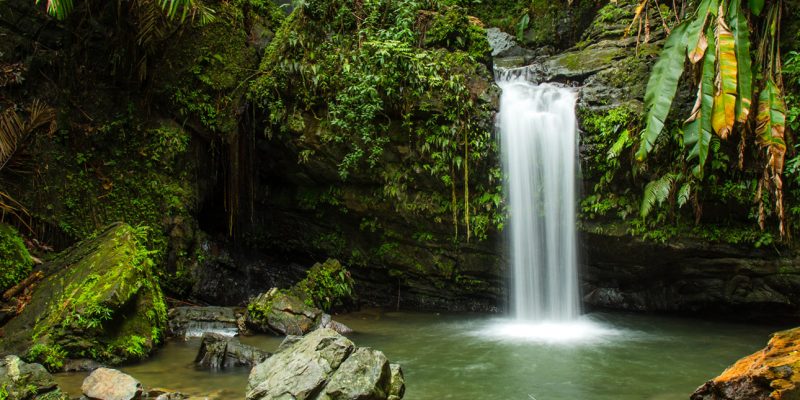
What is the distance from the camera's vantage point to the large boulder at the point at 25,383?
3992 mm

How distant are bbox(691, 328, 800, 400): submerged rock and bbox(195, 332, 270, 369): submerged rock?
13.2 ft

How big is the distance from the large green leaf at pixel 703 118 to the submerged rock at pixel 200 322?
6.29 meters

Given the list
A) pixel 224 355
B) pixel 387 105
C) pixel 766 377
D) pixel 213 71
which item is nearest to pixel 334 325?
pixel 224 355

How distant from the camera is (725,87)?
21.0 feet

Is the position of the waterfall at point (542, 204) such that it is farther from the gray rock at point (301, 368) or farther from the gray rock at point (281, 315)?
the gray rock at point (301, 368)

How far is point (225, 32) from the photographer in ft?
30.0

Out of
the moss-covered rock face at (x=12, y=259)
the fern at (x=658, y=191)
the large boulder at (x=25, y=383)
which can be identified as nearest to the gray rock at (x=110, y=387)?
the large boulder at (x=25, y=383)

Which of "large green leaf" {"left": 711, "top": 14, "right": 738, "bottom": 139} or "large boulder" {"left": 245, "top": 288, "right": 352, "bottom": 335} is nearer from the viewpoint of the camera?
"large green leaf" {"left": 711, "top": 14, "right": 738, "bottom": 139}

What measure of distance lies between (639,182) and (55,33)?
29.4 ft

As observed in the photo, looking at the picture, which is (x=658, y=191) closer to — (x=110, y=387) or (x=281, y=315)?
(x=281, y=315)

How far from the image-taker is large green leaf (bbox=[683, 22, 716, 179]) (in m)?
6.45

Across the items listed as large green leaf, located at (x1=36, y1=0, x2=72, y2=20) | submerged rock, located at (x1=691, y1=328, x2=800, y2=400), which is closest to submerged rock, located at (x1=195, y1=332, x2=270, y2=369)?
submerged rock, located at (x1=691, y1=328, x2=800, y2=400)

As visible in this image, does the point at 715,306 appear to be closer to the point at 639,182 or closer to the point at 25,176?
the point at 639,182

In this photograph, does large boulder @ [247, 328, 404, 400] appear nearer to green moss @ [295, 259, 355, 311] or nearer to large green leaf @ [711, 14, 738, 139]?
green moss @ [295, 259, 355, 311]
